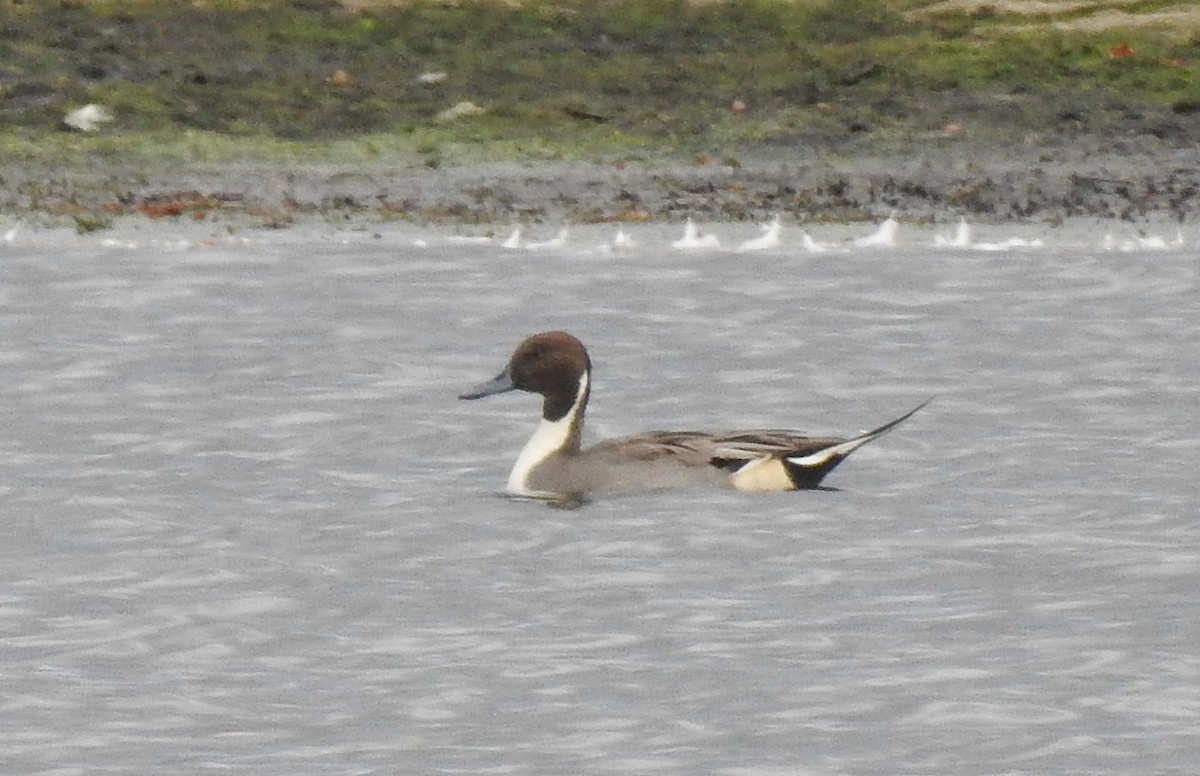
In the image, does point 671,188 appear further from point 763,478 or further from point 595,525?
point 595,525


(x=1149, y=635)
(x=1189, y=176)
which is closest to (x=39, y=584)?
(x=1149, y=635)

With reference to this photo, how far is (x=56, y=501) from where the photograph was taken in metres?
9.83

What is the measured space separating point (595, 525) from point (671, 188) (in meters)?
7.89

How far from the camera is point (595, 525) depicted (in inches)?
384

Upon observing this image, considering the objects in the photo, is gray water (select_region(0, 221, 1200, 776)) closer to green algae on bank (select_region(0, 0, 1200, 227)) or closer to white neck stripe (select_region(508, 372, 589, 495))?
white neck stripe (select_region(508, 372, 589, 495))

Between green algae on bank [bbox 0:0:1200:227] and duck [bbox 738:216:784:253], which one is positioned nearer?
duck [bbox 738:216:784:253]

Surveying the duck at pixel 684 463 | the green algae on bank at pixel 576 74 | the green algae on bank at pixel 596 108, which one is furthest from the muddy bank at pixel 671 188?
the duck at pixel 684 463

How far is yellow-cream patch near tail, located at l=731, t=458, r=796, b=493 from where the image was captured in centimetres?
1026

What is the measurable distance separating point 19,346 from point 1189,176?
24.9 ft

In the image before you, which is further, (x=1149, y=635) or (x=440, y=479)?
(x=440, y=479)

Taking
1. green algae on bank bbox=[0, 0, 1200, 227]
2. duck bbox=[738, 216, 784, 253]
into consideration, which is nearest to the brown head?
duck bbox=[738, 216, 784, 253]

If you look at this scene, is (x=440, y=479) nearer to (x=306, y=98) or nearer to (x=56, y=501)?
(x=56, y=501)

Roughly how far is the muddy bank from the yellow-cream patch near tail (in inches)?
248

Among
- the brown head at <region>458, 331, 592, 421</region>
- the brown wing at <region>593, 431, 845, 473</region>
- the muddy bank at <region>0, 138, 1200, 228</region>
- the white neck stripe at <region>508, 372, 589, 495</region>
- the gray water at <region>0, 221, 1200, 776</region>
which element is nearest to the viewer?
the gray water at <region>0, 221, 1200, 776</region>
